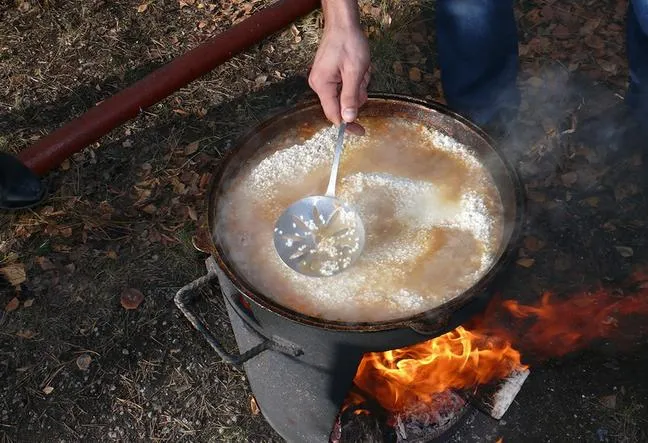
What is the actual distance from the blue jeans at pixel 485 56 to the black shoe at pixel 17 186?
2.64 m

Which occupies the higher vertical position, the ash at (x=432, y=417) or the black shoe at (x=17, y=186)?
the black shoe at (x=17, y=186)

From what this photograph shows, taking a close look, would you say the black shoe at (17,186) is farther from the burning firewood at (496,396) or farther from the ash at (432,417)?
the burning firewood at (496,396)

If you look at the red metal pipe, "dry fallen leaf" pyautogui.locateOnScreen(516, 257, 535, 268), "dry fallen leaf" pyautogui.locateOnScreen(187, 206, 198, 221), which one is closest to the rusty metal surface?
"dry fallen leaf" pyautogui.locateOnScreen(516, 257, 535, 268)

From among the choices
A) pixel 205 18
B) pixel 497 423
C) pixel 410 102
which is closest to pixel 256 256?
pixel 410 102

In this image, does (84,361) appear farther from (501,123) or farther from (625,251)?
(625,251)

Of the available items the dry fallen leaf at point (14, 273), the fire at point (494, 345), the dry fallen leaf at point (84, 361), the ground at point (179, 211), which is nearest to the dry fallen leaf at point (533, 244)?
the ground at point (179, 211)

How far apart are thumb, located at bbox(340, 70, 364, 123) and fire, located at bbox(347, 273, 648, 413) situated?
1110mm

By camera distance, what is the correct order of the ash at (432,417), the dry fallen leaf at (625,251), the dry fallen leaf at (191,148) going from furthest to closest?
the dry fallen leaf at (191,148), the dry fallen leaf at (625,251), the ash at (432,417)

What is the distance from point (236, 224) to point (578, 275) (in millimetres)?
2068

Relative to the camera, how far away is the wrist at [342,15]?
2139 millimetres

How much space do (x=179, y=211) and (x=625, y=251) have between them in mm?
2668

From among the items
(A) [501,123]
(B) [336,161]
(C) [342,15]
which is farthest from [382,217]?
(A) [501,123]

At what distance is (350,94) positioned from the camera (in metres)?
2.05

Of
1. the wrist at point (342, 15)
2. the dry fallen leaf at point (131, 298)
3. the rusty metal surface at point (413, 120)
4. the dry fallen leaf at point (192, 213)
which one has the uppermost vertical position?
the wrist at point (342, 15)
